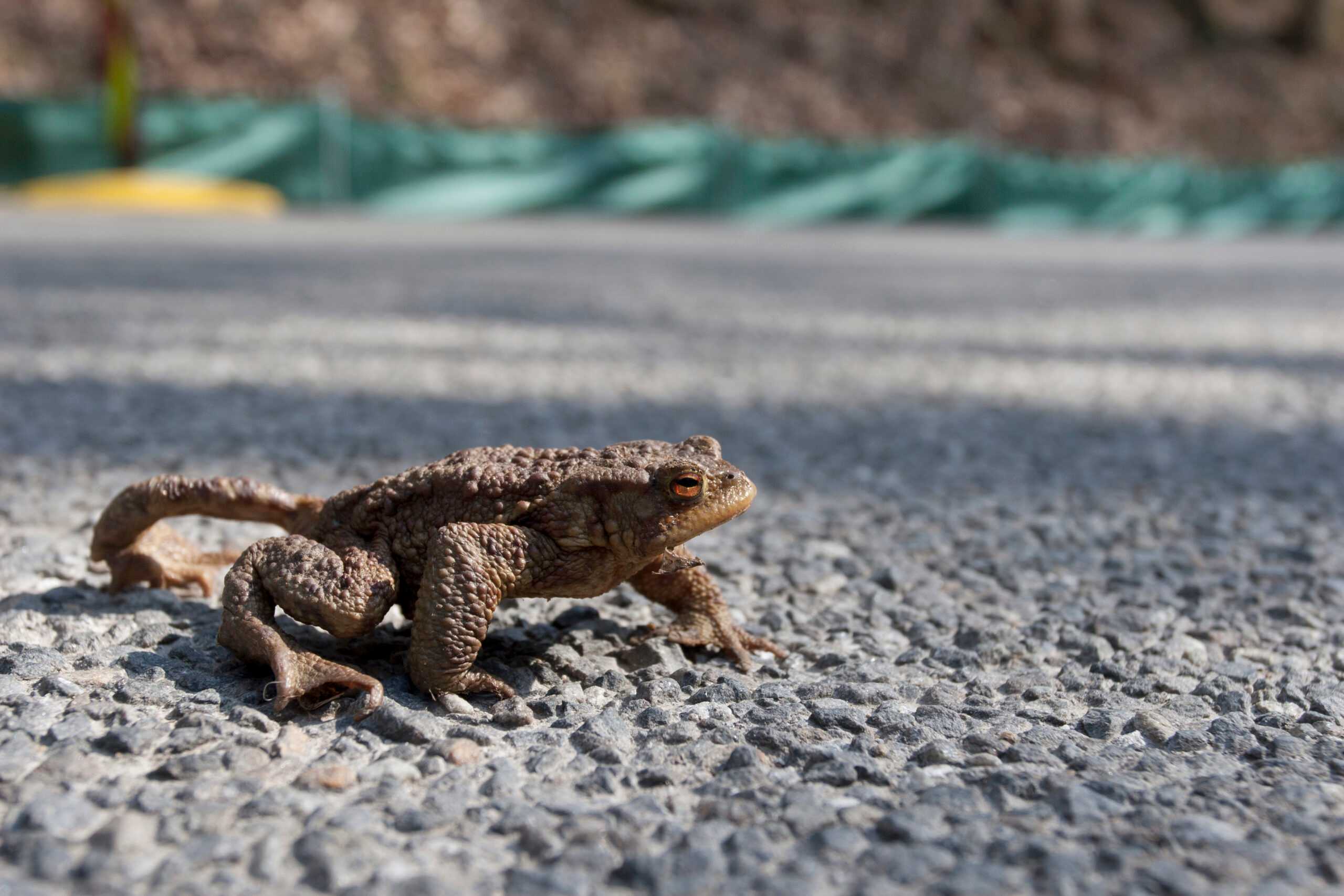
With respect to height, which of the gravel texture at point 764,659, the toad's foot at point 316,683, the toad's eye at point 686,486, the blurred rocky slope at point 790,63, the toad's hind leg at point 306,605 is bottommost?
the gravel texture at point 764,659

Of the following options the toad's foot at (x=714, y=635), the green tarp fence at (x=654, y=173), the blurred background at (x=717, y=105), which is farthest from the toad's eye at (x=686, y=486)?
the green tarp fence at (x=654, y=173)

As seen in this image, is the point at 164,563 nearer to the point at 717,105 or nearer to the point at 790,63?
the point at 717,105

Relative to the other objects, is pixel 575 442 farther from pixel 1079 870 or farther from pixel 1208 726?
pixel 1079 870

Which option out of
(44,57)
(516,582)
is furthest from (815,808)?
(44,57)

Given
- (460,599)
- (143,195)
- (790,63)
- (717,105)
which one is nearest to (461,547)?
(460,599)

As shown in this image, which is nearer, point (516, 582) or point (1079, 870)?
point (1079, 870)

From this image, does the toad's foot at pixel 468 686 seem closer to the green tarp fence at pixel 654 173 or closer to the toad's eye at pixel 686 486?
the toad's eye at pixel 686 486
